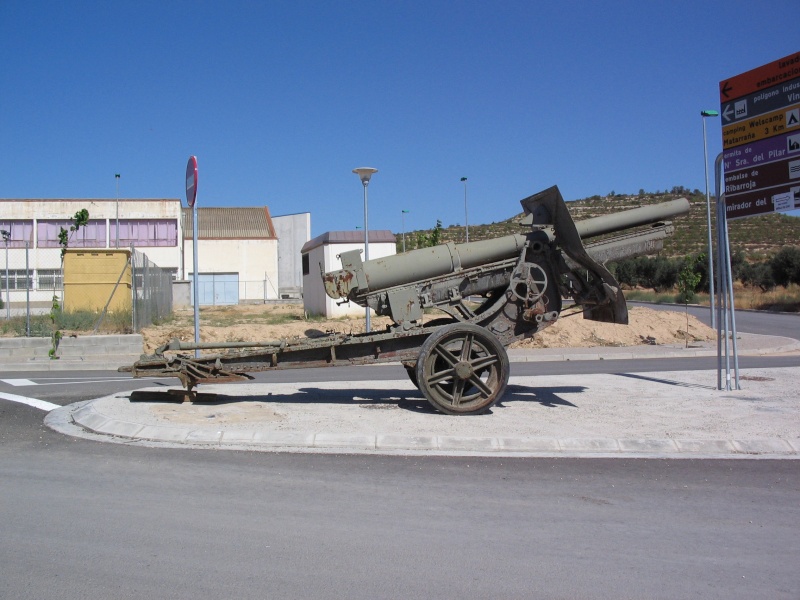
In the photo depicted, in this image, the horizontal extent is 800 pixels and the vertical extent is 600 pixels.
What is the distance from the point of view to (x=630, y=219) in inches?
396

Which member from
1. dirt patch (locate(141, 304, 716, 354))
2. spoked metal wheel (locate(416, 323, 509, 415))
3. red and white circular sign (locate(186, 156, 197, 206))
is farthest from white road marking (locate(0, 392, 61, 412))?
dirt patch (locate(141, 304, 716, 354))

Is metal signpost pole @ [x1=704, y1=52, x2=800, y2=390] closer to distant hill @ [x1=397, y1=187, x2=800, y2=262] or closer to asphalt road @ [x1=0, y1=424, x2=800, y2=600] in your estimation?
asphalt road @ [x1=0, y1=424, x2=800, y2=600]

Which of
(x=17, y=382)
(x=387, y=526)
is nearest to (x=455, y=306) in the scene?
(x=387, y=526)

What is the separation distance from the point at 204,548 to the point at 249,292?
160ft

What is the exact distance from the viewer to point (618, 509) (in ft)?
19.0

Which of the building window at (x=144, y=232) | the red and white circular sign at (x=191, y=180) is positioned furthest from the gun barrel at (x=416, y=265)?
the building window at (x=144, y=232)

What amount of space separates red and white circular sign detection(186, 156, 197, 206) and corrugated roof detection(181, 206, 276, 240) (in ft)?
141

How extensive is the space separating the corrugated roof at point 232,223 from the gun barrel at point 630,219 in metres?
46.3

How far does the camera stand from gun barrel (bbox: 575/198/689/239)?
393 inches

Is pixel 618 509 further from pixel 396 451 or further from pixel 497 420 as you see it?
pixel 497 420

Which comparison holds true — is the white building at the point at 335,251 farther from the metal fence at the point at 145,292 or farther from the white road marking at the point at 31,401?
the white road marking at the point at 31,401

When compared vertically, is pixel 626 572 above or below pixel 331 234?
below

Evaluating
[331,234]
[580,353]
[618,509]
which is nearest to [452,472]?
[618,509]

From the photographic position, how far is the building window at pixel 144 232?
53.1 m
